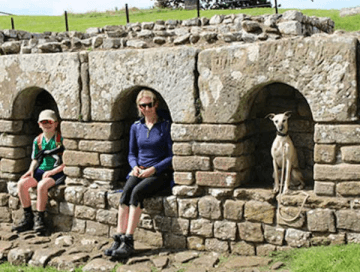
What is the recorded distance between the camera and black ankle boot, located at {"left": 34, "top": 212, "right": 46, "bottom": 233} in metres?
7.08

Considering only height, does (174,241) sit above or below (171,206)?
below

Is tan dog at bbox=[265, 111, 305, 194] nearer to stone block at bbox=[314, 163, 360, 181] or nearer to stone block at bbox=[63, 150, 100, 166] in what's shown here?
stone block at bbox=[314, 163, 360, 181]

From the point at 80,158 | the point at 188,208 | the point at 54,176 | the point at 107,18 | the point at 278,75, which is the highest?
the point at 107,18

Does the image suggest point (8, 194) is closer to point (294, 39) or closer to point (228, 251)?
point (228, 251)

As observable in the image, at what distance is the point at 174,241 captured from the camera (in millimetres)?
6348

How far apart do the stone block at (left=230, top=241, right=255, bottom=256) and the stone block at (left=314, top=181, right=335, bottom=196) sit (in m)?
1.11

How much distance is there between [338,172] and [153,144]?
7.99ft

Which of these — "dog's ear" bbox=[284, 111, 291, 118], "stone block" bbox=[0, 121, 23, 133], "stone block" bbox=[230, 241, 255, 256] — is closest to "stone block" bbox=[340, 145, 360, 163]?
Answer: "dog's ear" bbox=[284, 111, 291, 118]

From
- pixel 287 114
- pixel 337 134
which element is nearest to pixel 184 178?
pixel 287 114

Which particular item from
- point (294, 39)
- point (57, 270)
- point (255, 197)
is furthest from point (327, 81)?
point (57, 270)

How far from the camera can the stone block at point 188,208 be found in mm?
6219

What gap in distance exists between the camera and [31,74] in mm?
7250

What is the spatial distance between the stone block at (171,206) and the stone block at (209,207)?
35 cm

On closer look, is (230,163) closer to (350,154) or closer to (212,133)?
(212,133)
